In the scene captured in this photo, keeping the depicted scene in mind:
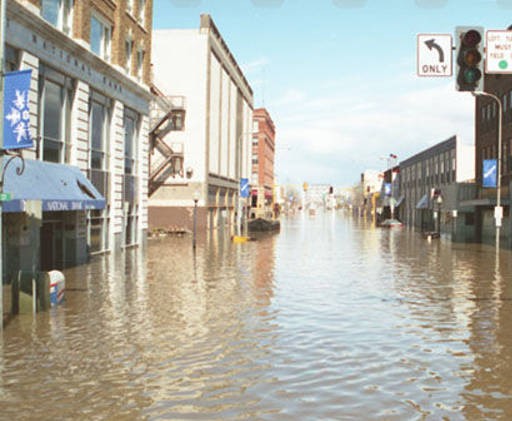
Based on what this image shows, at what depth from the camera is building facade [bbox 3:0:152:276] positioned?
2109cm

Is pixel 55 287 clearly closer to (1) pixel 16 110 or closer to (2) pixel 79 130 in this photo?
(1) pixel 16 110

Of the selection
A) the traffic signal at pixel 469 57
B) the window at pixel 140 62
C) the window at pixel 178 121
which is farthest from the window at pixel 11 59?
the window at pixel 178 121

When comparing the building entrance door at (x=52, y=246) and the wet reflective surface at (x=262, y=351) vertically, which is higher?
the building entrance door at (x=52, y=246)

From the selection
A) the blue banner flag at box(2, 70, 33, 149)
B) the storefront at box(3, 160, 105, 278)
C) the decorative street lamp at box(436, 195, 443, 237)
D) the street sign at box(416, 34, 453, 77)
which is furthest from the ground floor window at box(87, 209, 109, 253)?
the decorative street lamp at box(436, 195, 443, 237)

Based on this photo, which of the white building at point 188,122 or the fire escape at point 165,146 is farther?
the white building at point 188,122

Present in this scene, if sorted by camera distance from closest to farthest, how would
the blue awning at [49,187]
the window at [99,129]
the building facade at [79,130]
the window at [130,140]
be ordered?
the blue awning at [49,187] < the building facade at [79,130] < the window at [99,129] < the window at [130,140]

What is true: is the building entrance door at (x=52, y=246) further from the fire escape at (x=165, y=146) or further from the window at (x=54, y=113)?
the fire escape at (x=165, y=146)

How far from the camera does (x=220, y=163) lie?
227ft

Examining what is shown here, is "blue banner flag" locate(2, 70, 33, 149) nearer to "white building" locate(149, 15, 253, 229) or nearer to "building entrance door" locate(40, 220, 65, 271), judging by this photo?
"building entrance door" locate(40, 220, 65, 271)

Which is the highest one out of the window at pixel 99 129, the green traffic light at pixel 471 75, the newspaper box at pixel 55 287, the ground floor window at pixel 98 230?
the window at pixel 99 129

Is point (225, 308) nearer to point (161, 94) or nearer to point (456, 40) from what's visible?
point (456, 40)

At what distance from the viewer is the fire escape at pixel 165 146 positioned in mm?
58281

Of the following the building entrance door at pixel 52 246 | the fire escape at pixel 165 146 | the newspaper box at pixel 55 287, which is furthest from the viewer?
the fire escape at pixel 165 146

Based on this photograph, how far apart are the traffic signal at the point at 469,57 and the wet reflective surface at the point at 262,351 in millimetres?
4923
